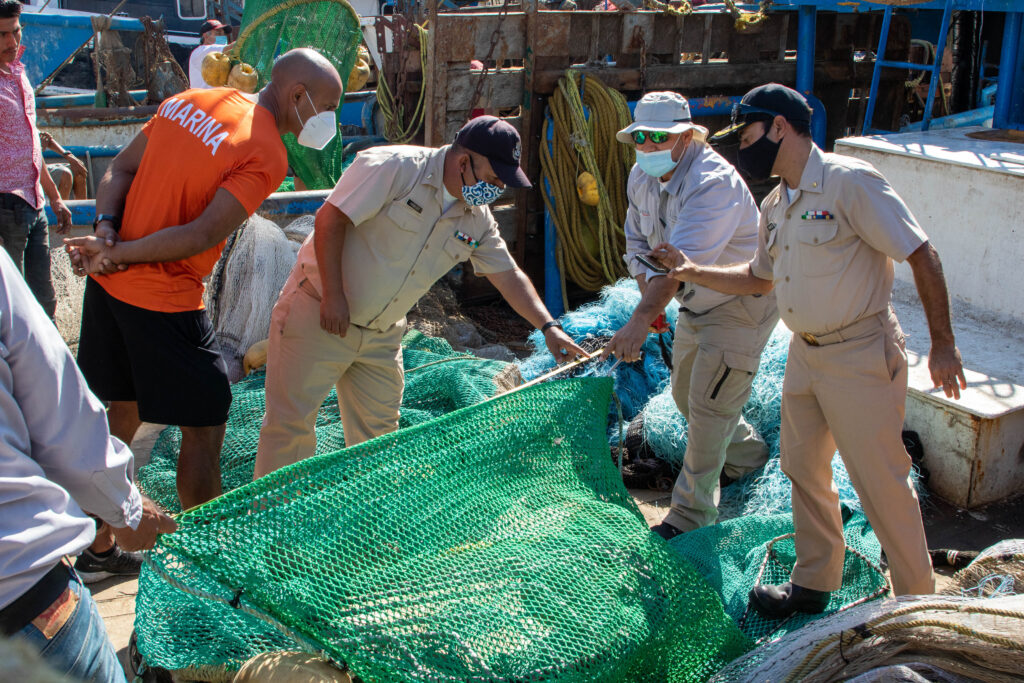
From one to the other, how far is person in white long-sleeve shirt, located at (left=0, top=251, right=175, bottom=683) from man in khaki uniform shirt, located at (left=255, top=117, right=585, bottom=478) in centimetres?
174

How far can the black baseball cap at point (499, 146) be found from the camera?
3664 mm

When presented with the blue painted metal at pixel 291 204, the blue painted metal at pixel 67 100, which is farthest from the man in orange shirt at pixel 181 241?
the blue painted metal at pixel 67 100

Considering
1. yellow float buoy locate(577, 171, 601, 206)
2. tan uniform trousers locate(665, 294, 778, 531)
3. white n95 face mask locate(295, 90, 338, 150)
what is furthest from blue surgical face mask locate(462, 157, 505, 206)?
yellow float buoy locate(577, 171, 601, 206)

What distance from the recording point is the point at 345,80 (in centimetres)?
959

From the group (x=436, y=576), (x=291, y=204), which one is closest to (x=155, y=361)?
(x=436, y=576)

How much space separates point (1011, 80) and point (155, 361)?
739 cm

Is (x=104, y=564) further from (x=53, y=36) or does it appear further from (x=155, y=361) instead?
(x=53, y=36)

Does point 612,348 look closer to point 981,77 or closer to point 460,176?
point 460,176

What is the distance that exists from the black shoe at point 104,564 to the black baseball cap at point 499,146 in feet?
7.23

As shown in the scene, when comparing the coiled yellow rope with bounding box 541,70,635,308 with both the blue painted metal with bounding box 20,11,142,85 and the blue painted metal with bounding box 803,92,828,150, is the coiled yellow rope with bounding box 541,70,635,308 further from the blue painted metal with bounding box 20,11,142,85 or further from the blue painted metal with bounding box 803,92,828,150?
the blue painted metal with bounding box 20,11,142,85

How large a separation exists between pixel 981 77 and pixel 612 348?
872cm

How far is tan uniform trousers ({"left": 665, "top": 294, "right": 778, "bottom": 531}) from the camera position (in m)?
4.22

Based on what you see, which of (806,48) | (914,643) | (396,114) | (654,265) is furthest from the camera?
(396,114)

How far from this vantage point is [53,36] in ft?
51.5
